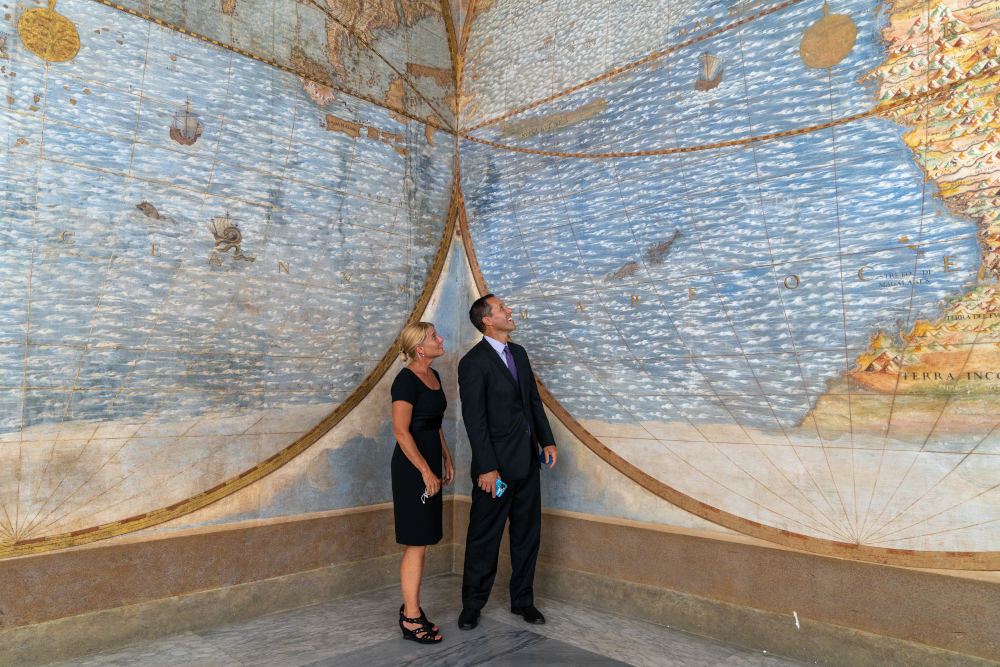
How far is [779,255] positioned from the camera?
2088mm

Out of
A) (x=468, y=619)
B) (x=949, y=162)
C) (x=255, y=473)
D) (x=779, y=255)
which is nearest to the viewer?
(x=949, y=162)

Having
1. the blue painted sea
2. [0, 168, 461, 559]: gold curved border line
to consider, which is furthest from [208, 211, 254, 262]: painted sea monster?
the blue painted sea

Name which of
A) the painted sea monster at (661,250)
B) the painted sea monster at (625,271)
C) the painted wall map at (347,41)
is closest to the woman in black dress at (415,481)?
the painted sea monster at (625,271)

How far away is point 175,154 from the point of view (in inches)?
87.2

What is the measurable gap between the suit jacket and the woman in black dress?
5.4 inches

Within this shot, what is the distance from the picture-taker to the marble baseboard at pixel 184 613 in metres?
1.94

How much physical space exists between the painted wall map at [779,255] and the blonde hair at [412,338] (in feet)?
2.13

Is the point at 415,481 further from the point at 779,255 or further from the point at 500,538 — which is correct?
the point at 779,255

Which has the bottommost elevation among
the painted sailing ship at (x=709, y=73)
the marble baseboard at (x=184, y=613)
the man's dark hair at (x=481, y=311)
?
the marble baseboard at (x=184, y=613)

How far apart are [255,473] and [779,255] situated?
6.76 feet

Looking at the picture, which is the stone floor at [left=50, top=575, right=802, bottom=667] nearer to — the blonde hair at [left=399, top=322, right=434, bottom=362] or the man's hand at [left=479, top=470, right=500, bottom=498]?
the man's hand at [left=479, top=470, right=500, bottom=498]

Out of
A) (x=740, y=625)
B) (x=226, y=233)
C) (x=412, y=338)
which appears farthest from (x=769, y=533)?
(x=226, y=233)

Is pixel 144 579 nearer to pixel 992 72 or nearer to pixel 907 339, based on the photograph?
pixel 907 339

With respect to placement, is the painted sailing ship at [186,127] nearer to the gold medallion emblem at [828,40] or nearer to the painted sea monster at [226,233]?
the painted sea monster at [226,233]
